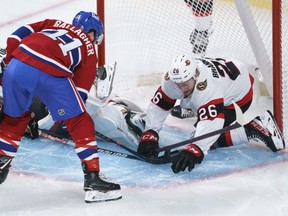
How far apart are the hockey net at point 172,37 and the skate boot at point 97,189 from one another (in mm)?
991

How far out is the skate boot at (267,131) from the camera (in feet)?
12.3

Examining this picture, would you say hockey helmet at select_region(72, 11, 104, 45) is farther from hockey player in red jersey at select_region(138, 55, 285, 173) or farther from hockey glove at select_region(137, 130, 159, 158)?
hockey glove at select_region(137, 130, 159, 158)

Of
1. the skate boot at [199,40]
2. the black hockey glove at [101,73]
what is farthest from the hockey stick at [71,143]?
the skate boot at [199,40]

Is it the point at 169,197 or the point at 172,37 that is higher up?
the point at 172,37

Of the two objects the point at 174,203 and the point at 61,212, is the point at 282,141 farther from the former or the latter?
the point at 61,212

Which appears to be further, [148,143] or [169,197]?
[148,143]

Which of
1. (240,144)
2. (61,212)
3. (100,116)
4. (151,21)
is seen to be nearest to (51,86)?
(61,212)

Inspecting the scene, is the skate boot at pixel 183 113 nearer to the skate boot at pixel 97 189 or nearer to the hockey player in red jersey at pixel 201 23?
the hockey player in red jersey at pixel 201 23

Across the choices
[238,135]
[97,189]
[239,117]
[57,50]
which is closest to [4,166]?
[97,189]

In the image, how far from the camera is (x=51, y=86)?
123 inches

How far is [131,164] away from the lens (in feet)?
12.0

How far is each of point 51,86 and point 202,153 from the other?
2.51 feet

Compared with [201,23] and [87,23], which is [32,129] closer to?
[87,23]

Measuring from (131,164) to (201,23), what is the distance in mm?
920
